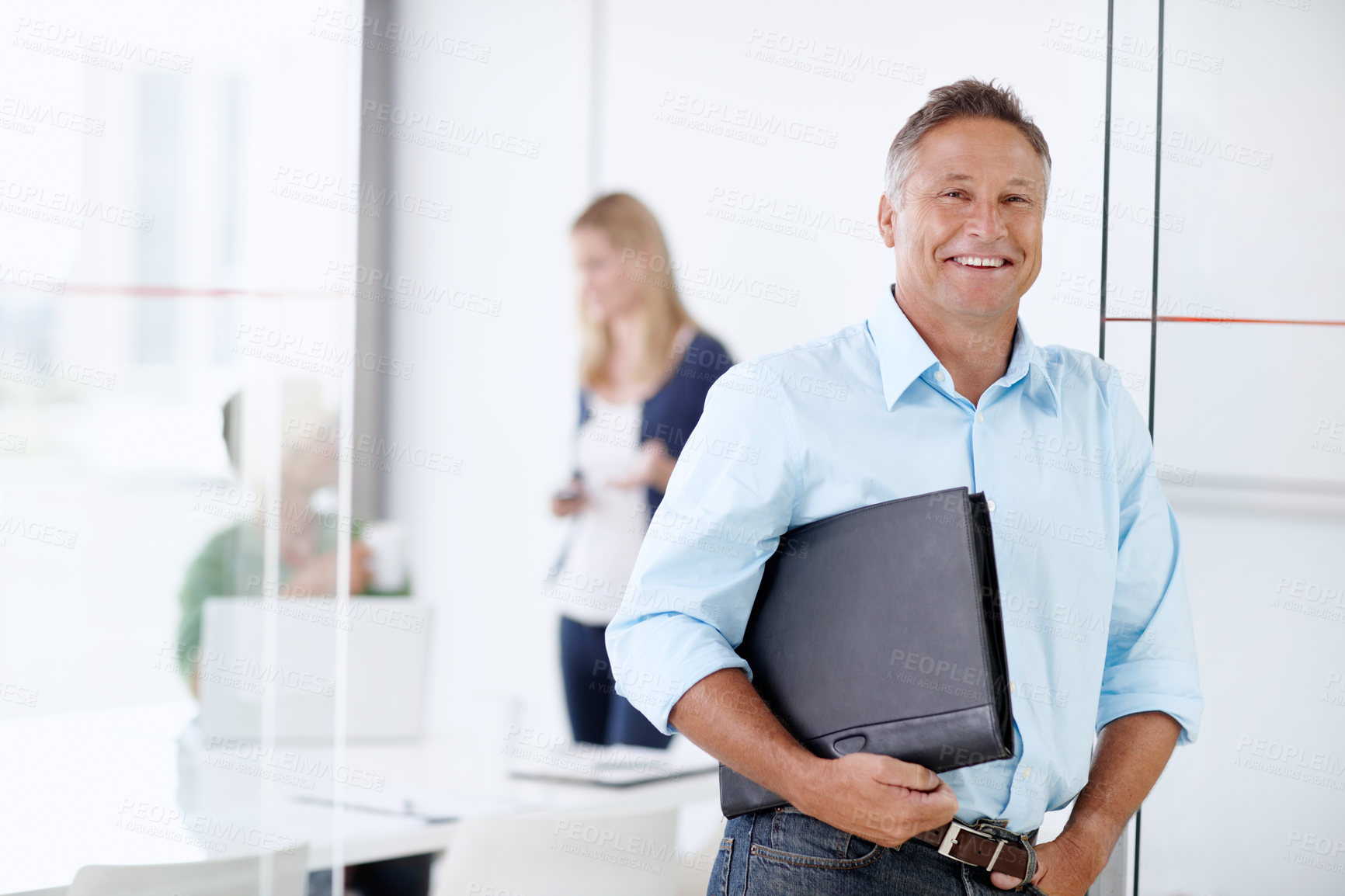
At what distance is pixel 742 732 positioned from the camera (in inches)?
47.4

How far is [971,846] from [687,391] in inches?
87.3

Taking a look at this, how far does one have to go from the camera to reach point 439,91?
187 inches

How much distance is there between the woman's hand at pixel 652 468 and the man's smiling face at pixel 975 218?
2003 mm

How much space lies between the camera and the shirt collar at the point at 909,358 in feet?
4.33

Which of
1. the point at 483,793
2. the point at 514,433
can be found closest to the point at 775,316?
the point at 514,433

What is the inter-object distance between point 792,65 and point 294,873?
Result: 257 cm

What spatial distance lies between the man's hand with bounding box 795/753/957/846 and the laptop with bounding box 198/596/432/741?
5.16 feet

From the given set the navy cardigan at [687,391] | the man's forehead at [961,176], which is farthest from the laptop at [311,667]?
the man's forehead at [961,176]
